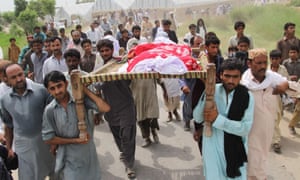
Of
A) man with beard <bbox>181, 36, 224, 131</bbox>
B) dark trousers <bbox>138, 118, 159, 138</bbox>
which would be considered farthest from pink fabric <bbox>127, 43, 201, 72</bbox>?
dark trousers <bbox>138, 118, 159, 138</bbox>

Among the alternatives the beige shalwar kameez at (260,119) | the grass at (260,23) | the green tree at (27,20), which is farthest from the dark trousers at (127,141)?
the green tree at (27,20)

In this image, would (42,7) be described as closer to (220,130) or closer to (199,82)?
(199,82)

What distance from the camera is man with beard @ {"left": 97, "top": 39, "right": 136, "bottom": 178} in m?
4.02

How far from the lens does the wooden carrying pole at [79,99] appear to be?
9.04ft

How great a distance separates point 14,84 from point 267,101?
254 cm

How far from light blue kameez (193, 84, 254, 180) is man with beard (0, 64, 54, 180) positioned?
1598 mm

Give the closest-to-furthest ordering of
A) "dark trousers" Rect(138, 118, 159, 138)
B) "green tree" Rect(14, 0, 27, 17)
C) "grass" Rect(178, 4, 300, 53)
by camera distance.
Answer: "dark trousers" Rect(138, 118, 159, 138), "grass" Rect(178, 4, 300, 53), "green tree" Rect(14, 0, 27, 17)

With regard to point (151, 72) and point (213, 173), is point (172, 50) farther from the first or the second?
point (213, 173)

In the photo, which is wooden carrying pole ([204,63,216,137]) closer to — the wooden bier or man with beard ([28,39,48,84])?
the wooden bier

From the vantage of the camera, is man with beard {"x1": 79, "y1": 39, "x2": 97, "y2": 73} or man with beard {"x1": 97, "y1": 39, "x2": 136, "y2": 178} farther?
man with beard {"x1": 79, "y1": 39, "x2": 97, "y2": 73}

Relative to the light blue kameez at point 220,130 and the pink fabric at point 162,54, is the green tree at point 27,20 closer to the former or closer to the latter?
the pink fabric at point 162,54

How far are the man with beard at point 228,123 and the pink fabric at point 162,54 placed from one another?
12.4 inches

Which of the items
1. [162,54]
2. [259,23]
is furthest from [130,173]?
[259,23]

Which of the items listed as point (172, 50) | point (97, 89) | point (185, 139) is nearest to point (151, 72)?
point (172, 50)
